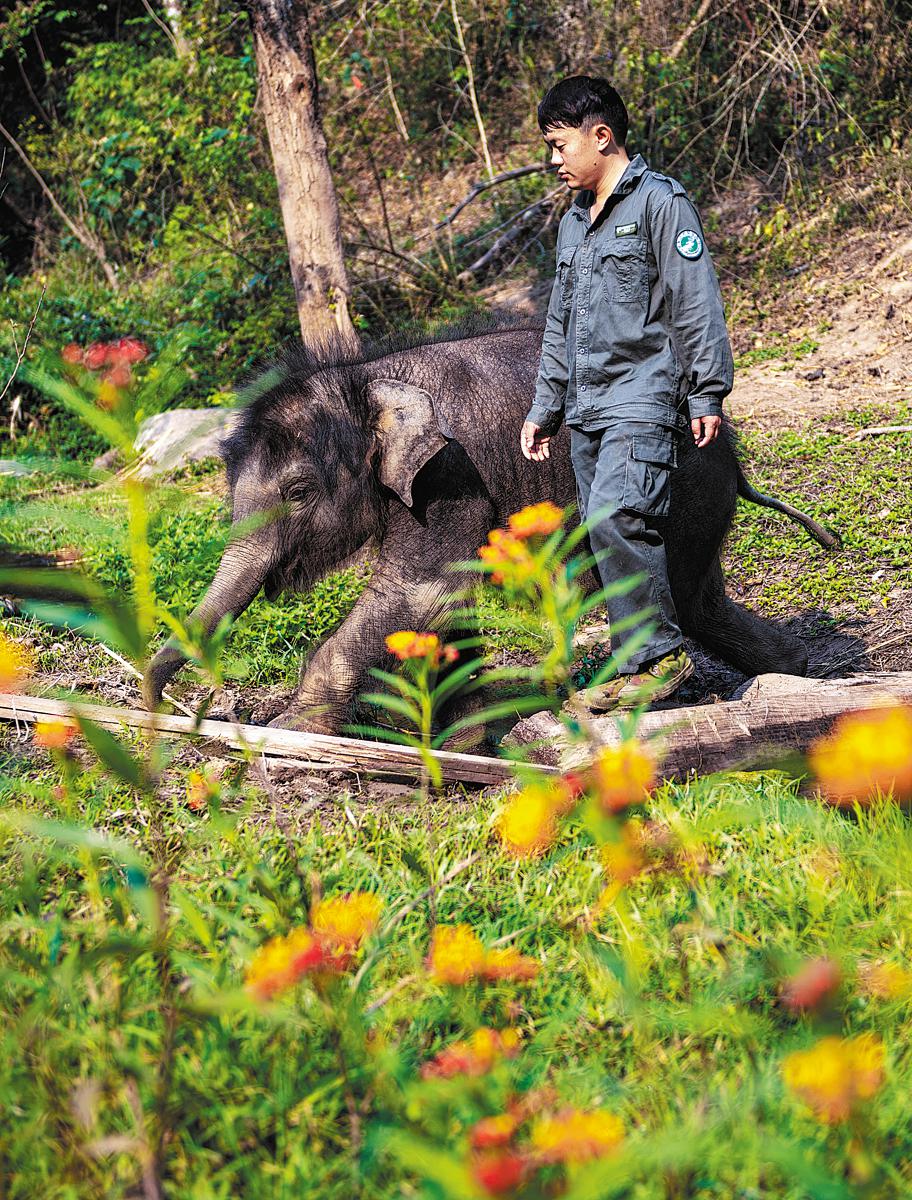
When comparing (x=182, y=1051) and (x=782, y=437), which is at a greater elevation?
(x=182, y=1051)

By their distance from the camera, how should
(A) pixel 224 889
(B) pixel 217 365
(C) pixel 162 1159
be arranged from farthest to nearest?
(B) pixel 217 365 < (A) pixel 224 889 < (C) pixel 162 1159

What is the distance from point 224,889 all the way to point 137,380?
58.0 inches

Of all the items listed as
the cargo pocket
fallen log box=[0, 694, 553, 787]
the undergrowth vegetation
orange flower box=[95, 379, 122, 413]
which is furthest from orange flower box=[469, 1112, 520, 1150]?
the cargo pocket

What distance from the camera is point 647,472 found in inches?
163

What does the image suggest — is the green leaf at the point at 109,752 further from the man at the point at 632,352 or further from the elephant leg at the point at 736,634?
the elephant leg at the point at 736,634

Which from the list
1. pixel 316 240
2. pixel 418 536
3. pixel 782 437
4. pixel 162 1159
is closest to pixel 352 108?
pixel 316 240

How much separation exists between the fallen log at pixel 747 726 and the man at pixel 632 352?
31 centimetres

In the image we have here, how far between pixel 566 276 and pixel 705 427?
87 centimetres

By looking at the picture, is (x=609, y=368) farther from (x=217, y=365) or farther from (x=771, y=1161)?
(x=217, y=365)

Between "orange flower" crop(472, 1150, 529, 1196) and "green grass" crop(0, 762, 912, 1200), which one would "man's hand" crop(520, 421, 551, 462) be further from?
"orange flower" crop(472, 1150, 529, 1196)

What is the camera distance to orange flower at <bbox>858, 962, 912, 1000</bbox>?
232cm

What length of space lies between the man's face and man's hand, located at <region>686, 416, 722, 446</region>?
100 cm

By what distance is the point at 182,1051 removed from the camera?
242 cm

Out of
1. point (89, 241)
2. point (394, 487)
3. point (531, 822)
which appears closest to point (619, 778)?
point (531, 822)
